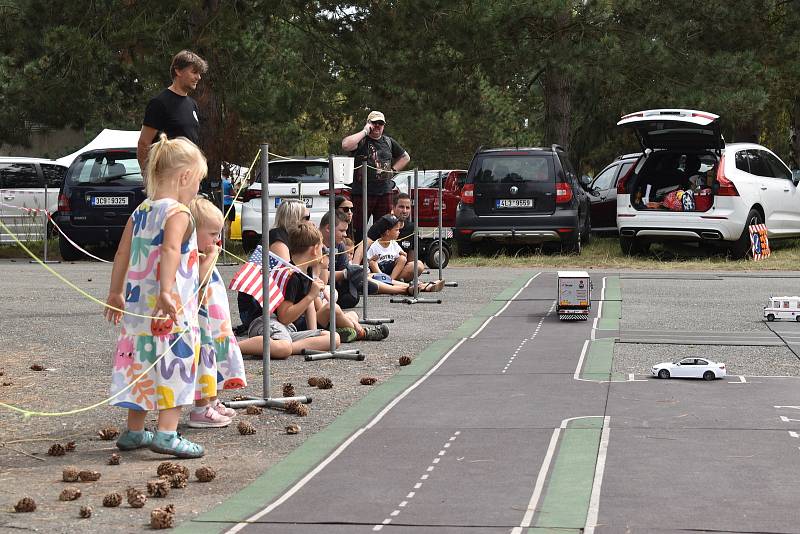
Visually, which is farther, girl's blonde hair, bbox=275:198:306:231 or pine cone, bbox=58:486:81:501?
girl's blonde hair, bbox=275:198:306:231

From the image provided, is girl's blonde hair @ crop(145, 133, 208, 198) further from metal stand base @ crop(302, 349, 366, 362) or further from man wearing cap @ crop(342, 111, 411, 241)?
man wearing cap @ crop(342, 111, 411, 241)

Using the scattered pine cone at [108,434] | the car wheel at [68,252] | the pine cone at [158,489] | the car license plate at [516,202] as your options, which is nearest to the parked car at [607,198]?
the car license plate at [516,202]

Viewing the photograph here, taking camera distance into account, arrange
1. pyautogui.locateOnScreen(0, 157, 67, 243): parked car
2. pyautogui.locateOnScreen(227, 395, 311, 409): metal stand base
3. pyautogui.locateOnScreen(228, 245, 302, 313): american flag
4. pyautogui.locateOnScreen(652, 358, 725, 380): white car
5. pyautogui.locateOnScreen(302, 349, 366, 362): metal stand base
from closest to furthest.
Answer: pyautogui.locateOnScreen(227, 395, 311, 409): metal stand base < pyautogui.locateOnScreen(652, 358, 725, 380): white car < pyautogui.locateOnScreen(228, 245, 302, 313): american flag < pyautogui.locateOnScreen(302, 349, 366, 362): metal stand base < pyautogui.locateOnScreen(0, 157, 67, 243): parked car

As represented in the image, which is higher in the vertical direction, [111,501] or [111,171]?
[111,171]

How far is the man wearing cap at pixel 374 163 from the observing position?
14.2 meters

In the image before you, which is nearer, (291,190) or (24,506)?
(24,506)

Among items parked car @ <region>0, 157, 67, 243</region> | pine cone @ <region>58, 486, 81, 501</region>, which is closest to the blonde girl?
pine cone @ <region>58, 486, 81, 501</region>

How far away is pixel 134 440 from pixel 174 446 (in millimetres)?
298

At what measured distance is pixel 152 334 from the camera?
251 inches

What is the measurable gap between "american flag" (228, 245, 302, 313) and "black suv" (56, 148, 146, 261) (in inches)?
477

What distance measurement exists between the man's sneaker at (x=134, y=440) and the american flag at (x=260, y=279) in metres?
2.45

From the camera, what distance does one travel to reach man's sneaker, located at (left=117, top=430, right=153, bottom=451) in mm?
6453

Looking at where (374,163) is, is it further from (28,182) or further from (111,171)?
(28,182)

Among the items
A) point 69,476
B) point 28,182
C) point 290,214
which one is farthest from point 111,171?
point 69,476
